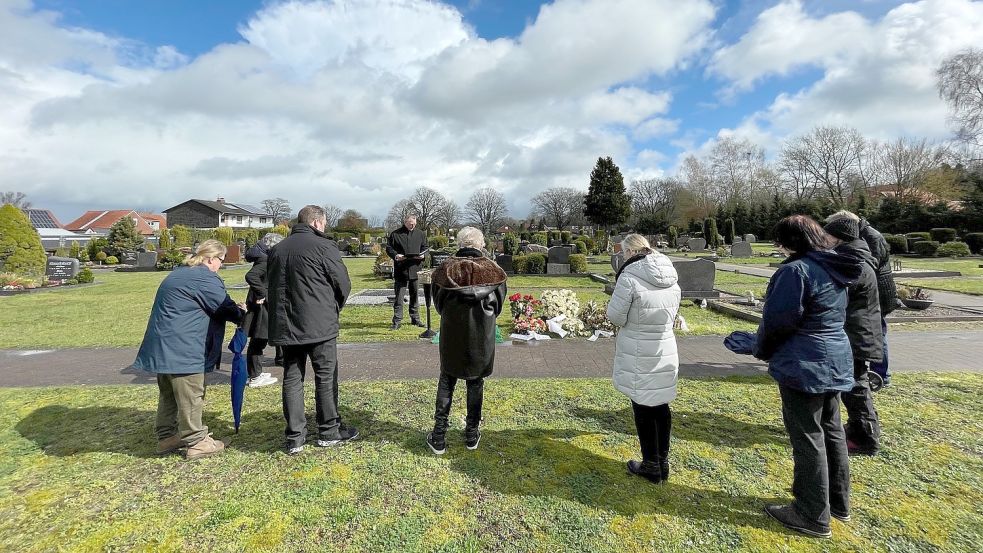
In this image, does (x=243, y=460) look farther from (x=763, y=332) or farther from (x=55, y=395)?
(x=763, y=332)

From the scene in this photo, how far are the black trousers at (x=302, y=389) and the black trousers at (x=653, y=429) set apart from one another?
2363 mm

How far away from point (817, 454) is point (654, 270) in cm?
139

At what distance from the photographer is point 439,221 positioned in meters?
73.3

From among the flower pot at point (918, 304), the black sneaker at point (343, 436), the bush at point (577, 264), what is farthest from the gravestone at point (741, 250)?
the black sneaker at point (343, 436)

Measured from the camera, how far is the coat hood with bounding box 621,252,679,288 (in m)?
3.02

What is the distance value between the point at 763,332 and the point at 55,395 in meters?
6.89

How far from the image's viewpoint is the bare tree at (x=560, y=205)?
8206 cm

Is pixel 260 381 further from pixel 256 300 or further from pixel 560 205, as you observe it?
pixel 560 205

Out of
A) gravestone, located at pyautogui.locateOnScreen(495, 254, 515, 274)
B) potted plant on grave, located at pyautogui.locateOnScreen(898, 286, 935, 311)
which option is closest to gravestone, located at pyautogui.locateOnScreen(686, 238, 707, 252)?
gravestone, located at pyautogui.locateOnScreen(495, 254, 515, 274)

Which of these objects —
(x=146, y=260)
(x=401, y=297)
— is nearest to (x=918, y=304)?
(x=401, y=297)

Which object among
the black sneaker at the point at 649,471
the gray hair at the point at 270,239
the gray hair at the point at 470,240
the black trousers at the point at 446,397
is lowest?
the black sneaker at the point at 649,471

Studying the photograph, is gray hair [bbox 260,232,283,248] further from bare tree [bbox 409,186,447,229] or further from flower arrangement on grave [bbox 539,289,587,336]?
bare tree [bbox 409,186,447,229]

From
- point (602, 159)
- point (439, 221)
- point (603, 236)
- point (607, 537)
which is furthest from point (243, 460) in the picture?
point (439, 221)

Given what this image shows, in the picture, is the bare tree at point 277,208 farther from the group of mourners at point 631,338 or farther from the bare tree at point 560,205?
the group of mourners at point 631,338
